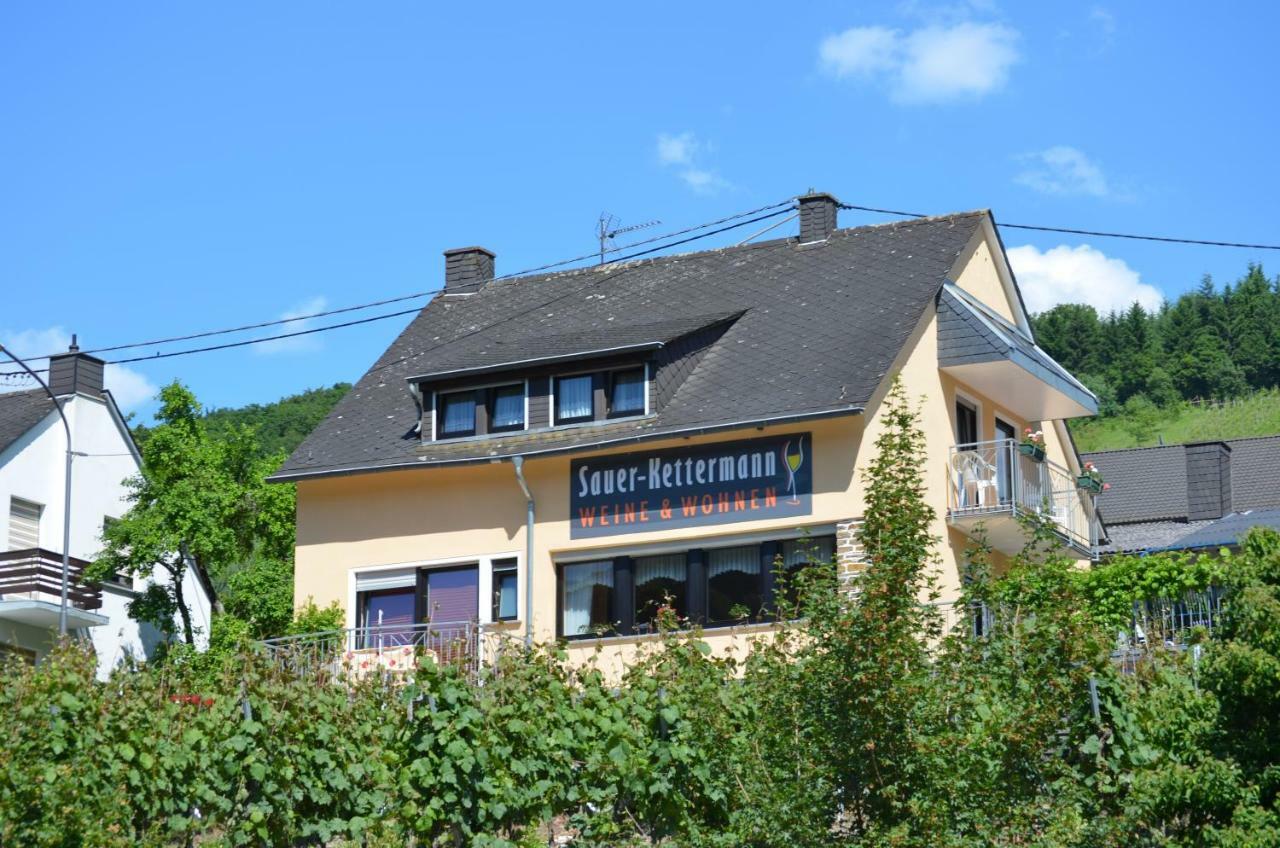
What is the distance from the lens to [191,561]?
34.6 m

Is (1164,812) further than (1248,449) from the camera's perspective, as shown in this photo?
No

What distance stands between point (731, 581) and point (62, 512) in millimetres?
16937

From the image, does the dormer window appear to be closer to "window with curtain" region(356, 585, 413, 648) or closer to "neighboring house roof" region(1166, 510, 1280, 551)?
"window with curtain" region(356, 585, 413, 648)

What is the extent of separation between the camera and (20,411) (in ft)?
126

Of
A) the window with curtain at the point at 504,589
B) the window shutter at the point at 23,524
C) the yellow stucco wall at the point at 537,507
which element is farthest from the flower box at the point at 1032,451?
the window shutter at the point at 23,524

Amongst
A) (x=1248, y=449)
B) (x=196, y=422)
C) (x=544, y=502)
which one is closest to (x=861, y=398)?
(x=544, y=502)

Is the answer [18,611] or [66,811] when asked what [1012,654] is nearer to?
[66,811]

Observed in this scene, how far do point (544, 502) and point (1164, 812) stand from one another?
1337 centimetres

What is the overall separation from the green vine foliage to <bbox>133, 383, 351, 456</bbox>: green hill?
3114 centimetres

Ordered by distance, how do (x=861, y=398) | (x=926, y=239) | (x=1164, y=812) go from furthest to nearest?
1. (x=926, y=239)
2. (x=861, y=398)
3. (x=1164, y=812)

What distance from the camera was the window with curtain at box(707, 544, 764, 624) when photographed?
25516 mm

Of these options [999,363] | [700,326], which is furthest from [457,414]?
[999,363]

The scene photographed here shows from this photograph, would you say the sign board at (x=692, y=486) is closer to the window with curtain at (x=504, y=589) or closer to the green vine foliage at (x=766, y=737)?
the window with curtain at (x=504, y=589)

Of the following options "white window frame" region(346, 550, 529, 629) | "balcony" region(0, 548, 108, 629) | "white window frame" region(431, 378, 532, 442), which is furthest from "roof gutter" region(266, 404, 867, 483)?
"balcony" region(0, 548, 108, 629)
